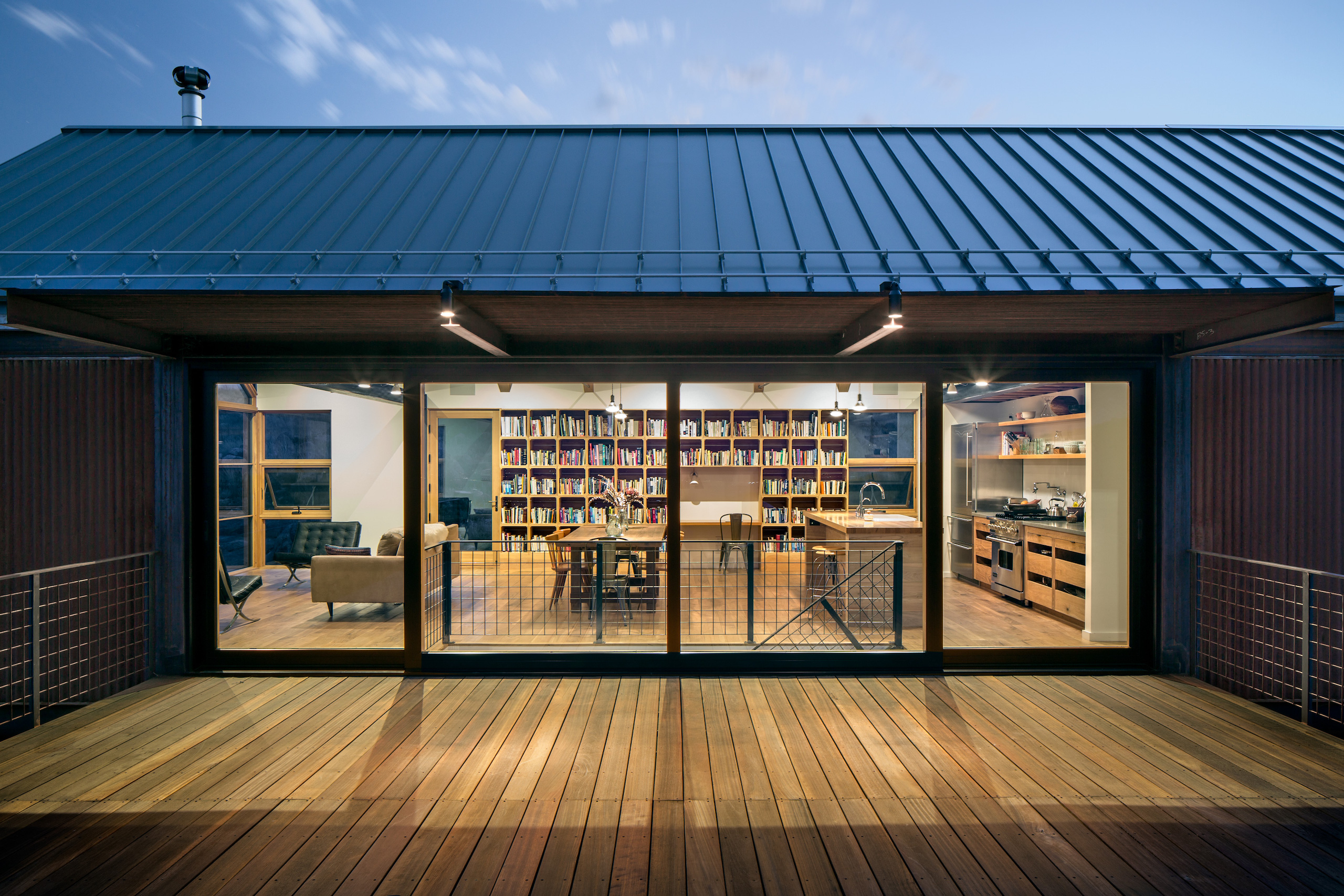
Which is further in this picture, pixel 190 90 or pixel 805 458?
pixel 805 458

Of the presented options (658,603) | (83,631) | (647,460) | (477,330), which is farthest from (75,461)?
(647,460)

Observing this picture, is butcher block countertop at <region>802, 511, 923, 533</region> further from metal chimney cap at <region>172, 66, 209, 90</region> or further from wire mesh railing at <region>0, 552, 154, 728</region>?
metal chimney cap at <region>172, 66, 209, 90</region>

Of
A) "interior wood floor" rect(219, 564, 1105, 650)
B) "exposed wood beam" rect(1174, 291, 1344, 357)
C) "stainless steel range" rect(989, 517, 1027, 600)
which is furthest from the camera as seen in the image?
"stainless steel range" rect(989, 517, 1027, 600)

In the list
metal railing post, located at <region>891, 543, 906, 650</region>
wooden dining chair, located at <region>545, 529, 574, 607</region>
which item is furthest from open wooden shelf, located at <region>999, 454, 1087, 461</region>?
wooden dining chair, located at <region>545, 529, 574, 607</region>

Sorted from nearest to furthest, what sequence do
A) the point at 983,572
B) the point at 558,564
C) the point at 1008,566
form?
1. the point at 558,564
2. the point at 1008,566
3. the point at 983,572

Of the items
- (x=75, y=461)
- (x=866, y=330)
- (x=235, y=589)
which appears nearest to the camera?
(x=866, y=330)

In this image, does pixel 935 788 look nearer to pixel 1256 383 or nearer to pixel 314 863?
pixel 314 863

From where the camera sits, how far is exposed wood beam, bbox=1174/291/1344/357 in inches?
114

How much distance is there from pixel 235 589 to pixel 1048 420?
854 cm

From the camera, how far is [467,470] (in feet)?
31.2

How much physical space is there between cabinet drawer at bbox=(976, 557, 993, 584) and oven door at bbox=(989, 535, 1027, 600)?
7cm

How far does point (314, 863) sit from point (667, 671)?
2409 millimetres

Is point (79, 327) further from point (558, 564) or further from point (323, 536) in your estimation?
point (323, 536)

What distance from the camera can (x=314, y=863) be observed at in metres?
2.36
